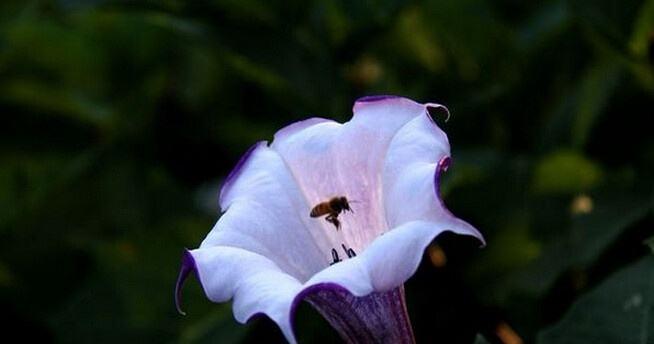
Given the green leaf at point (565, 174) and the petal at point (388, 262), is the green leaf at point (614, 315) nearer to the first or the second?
the petal at point (388, 262)

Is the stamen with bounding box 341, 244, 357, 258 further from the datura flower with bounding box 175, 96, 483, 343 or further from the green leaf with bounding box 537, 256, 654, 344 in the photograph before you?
the green leaf with bounding box 537, 256, 654, 344

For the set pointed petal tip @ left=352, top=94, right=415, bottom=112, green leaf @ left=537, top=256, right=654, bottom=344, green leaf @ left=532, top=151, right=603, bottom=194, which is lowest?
green leaf @ left=532, top=151, right=603, bottom=194

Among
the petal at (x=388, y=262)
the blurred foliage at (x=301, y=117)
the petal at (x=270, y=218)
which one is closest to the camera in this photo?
the petal at (x=388, y=262)

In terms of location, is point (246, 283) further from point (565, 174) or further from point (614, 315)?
point (565, 174)

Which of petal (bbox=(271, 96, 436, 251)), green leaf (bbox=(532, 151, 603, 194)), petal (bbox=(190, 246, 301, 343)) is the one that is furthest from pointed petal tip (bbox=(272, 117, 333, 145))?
green leaf (bbox=(532, 151, 603, 194))

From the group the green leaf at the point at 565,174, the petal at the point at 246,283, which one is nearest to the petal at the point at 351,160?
the petal at the point at 246,283

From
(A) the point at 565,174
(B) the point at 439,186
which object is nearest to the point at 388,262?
(B) the point at 439,186
